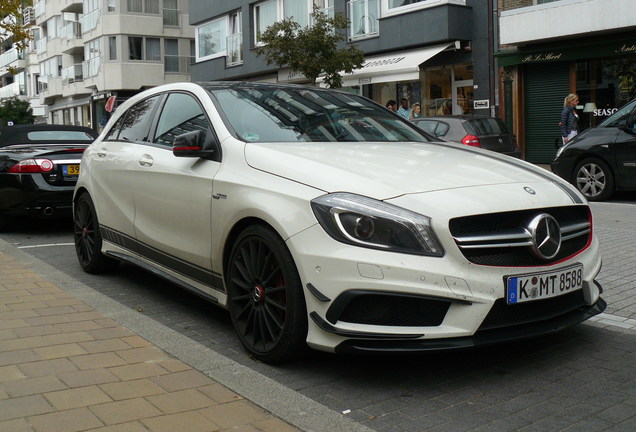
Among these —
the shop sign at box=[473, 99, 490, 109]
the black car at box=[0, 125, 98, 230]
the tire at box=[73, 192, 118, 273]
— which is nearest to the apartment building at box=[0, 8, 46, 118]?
the shop sign at box=[473, 99, 490, 109]

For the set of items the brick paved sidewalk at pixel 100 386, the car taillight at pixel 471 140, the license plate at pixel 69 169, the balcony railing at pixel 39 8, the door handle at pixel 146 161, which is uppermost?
the balcony railing at pixel 39 8

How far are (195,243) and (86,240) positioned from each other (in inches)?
92.3

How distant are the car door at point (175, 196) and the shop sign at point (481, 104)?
55.8 ft

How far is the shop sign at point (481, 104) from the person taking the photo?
21.4 m

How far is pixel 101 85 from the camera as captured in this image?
149 feet

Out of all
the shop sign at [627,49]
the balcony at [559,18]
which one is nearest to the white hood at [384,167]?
the balcony at [559,18]

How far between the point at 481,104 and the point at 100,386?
62.9 feet

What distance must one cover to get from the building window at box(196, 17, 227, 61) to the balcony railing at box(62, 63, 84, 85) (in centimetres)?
1841

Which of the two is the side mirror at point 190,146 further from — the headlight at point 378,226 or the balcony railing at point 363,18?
A: the balcony railing at point 363,18

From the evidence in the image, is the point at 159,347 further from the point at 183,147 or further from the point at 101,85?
the point at 101,85

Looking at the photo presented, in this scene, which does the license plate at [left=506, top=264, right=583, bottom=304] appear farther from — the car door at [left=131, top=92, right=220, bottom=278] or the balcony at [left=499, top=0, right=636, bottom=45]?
the balcony at [left=499, top=0, right=636, bottom=45]

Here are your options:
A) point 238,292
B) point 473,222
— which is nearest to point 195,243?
point 238,292

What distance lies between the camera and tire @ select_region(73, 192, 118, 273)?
6.42 metres

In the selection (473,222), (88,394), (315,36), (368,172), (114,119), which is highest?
(315,36)
